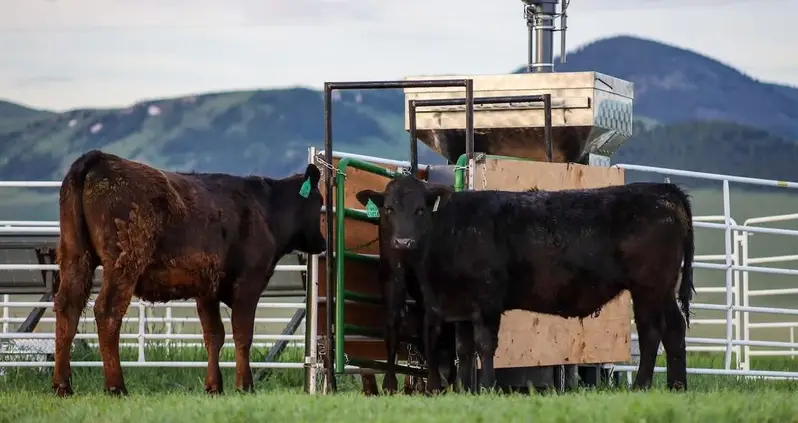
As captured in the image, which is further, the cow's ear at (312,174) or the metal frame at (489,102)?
the metal frame at (489,102)

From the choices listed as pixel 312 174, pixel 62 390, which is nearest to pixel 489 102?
pixel 312 174

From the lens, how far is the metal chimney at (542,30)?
1348cm

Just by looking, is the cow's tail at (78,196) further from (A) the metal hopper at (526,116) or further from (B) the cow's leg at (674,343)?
(B) the cow's leg at (674,343)

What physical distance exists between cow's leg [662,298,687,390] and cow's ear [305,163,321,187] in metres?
2.99

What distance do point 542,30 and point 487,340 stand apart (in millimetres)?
4500

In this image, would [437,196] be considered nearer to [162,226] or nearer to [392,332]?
[392,332]

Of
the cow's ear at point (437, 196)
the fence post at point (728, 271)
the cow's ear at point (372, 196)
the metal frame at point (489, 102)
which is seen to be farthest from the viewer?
the fence post at point (728, 271)

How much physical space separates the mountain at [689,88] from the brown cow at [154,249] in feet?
136

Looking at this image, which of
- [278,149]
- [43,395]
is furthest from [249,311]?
[278,149]

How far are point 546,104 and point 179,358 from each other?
181 inches

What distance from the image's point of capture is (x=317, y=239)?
1136cm

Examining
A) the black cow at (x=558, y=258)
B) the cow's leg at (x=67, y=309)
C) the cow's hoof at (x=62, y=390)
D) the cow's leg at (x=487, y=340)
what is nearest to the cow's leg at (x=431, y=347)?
the black cow at (x=558, y=258)

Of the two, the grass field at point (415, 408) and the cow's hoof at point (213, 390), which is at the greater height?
the grass field at point (415, 408)

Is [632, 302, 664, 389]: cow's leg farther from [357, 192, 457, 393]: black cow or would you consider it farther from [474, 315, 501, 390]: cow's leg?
[357, 192, 457, 393]: black cow
